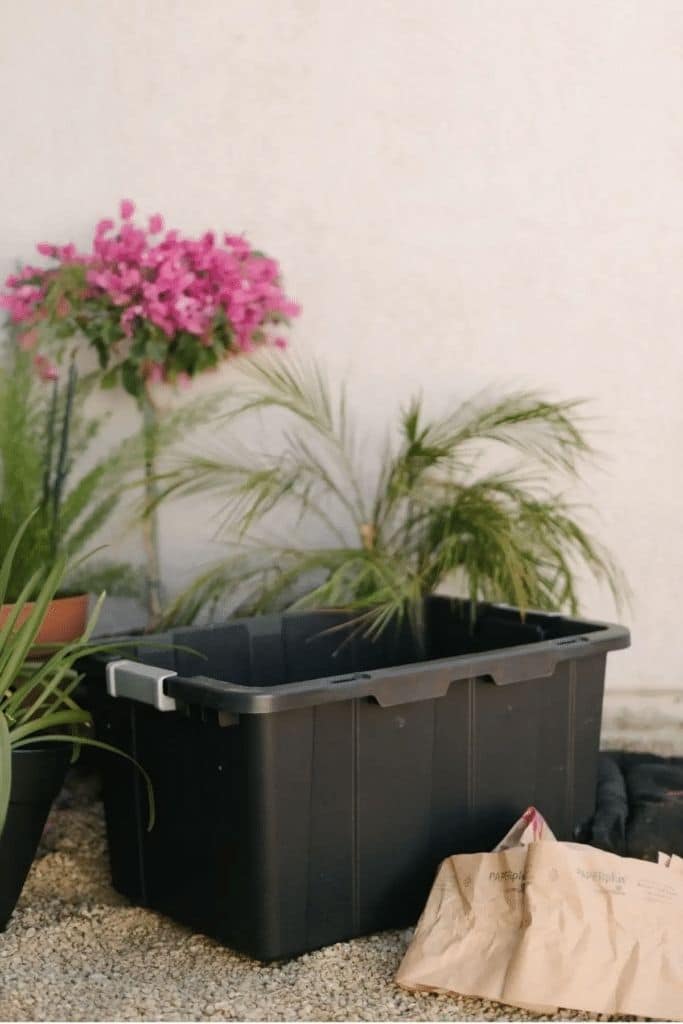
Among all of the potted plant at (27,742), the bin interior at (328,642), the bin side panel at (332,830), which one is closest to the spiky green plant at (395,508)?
the bin interior at (328,642)

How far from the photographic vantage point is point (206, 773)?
7.64 feet

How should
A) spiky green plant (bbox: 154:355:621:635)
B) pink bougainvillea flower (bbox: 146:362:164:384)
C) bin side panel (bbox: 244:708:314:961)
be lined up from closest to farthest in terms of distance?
bin side panel (bbox: 244:708:314:961)
spiky green plant (bbox: 154:355:621:635)
pink bougainvillea flower (bbox: 146:362:164:384)

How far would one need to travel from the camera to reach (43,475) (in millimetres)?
2895

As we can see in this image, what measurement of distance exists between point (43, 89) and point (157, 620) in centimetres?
142

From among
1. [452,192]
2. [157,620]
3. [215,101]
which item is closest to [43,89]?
[215,101]

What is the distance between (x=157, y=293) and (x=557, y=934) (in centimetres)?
179

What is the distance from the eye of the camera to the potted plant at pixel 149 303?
10.6 feet

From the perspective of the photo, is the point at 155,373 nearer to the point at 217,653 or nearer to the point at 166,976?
the point at 217,653

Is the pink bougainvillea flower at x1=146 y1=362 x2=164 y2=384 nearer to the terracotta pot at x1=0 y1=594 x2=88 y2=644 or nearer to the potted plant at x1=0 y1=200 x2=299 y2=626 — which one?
the potted plant at x1=0 y1=200 x2=299 y2=626

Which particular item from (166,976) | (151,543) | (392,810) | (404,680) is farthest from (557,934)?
(151,543)

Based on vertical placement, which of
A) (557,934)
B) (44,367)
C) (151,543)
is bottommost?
(557,934)

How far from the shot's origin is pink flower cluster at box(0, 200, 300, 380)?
10.6 ft

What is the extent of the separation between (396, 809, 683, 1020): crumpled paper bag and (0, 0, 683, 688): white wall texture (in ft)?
4.39

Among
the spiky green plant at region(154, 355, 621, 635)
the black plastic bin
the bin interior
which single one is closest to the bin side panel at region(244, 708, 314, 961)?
the black plastic bin
